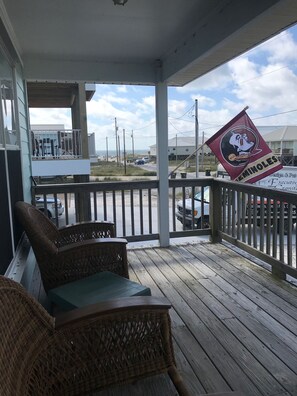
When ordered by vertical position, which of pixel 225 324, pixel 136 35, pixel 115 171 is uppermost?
pixel 136 35

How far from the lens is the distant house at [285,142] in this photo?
881 cm

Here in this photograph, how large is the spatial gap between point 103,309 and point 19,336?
1.17 feet

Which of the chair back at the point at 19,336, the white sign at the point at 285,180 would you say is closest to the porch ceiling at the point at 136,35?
the chair back at the point at 19,336

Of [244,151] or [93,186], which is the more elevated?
[244,151]

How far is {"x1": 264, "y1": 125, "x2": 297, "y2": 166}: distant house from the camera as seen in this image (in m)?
8.81

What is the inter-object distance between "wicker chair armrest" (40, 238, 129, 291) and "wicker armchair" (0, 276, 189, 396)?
3.13ft

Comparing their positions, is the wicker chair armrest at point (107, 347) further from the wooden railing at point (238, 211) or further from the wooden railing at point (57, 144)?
the wooden railing at point (57, 144)

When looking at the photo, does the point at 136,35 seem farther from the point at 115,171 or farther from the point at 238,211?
the point at 115,171

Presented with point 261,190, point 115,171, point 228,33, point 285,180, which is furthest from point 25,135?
point 115,171

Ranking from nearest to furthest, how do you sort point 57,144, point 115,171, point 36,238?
point 36,238
point 57,144
point 115,171

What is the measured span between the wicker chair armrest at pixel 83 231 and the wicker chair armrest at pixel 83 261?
0.57m

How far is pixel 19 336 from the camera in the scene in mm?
1059

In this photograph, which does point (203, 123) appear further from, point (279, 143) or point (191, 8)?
point (191, 8)

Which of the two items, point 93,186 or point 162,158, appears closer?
point 93,186
